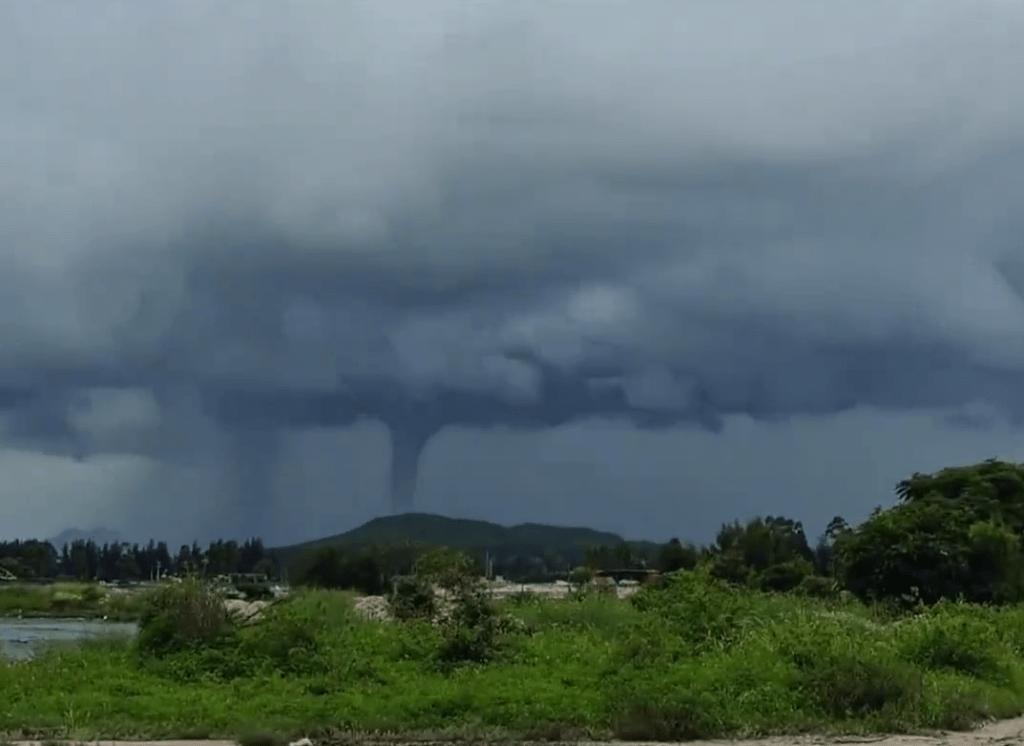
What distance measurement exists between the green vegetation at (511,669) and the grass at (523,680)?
0.16 feet

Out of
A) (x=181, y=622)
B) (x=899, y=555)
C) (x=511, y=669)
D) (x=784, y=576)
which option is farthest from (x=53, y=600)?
(x=511, y=669)

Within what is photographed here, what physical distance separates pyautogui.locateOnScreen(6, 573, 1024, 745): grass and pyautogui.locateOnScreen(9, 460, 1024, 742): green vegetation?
0.05 m

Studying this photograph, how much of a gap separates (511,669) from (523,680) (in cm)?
112

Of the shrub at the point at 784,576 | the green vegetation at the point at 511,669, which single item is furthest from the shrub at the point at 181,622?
the shrub at the point at 784,576

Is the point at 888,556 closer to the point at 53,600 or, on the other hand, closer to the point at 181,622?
the point at 181,622

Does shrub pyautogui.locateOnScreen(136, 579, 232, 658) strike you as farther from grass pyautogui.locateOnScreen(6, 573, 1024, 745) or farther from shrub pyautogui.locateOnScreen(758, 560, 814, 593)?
shrub pyautogui.locateOnScreen(758, 560, 814, 593)

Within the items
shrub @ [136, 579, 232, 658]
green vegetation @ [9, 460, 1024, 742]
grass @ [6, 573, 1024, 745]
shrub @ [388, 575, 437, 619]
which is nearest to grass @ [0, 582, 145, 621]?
shrub @ [388, 575, 437, 619]

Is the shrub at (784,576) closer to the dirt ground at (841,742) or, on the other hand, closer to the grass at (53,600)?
the dirt ground at (841,742)

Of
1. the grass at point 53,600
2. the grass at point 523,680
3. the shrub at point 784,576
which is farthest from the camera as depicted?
the grass at point 53,600

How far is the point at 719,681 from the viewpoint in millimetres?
→ 26750

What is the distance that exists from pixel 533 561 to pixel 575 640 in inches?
3534

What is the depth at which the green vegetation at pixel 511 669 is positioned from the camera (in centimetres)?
2484

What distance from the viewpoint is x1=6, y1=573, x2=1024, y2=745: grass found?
972 inches

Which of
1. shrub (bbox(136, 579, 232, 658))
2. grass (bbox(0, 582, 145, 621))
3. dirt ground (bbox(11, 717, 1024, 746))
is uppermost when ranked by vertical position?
grass (bbox(0, 582, 145, 621))
